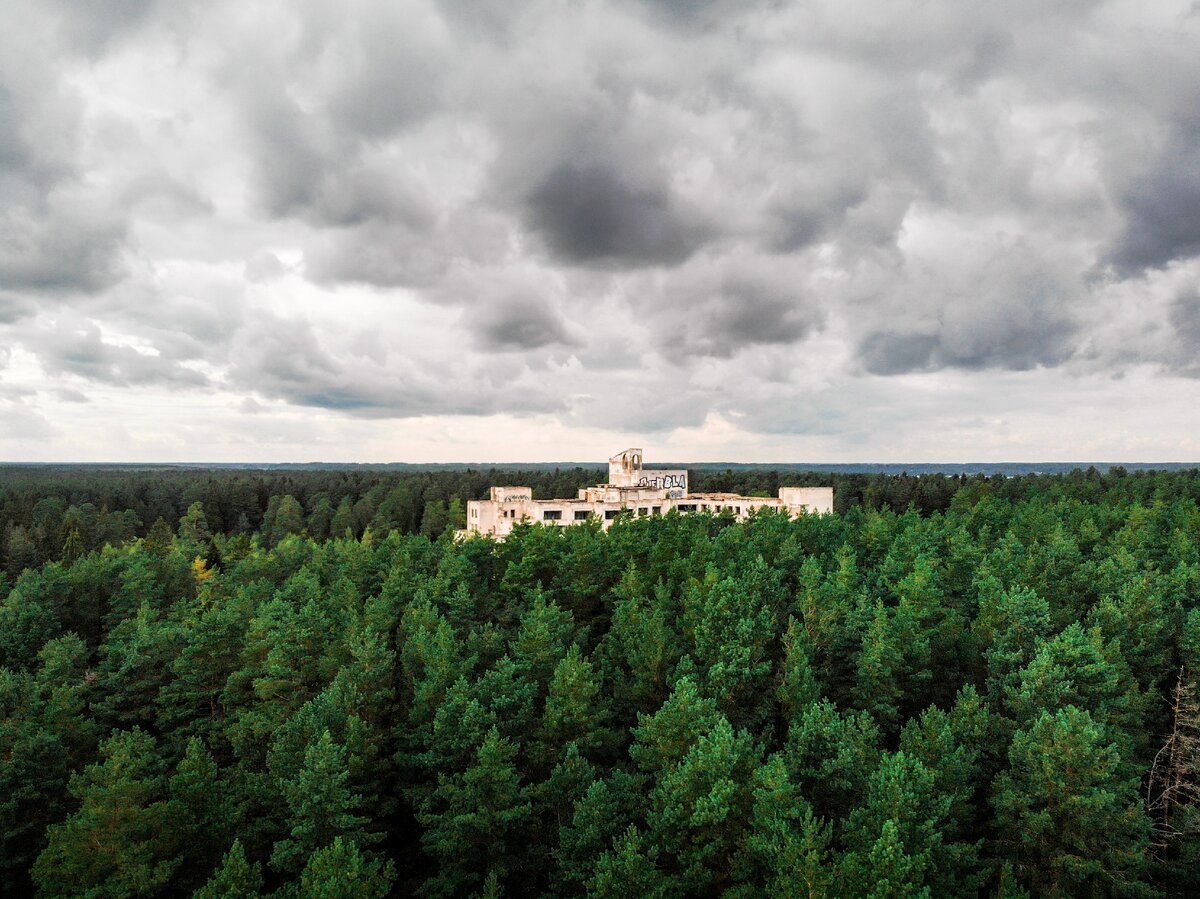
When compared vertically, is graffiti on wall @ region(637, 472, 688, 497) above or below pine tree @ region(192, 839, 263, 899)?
above

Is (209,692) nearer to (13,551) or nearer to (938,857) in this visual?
(938,857)

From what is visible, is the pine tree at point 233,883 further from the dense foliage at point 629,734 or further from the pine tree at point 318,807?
the pine tree at point 318,807

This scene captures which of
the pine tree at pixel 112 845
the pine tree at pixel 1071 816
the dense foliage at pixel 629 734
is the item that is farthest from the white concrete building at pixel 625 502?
the pine tree at pixel 112 845

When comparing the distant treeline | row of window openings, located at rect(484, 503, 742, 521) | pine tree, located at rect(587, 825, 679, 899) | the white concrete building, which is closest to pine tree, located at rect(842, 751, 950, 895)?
pine tree, located at rect(587, 825, 679, 899)

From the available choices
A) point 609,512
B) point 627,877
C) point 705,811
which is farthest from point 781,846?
point 609,512

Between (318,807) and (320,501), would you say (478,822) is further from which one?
(320,501)

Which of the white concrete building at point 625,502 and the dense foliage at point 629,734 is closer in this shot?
the dense foliage at point 629,734

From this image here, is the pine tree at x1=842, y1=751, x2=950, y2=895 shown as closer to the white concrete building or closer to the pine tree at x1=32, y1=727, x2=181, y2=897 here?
the pine tree at x1=32, y1=727, x2=181, y2=897

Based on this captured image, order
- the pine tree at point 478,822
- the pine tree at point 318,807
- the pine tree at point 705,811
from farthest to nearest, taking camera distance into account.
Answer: the pine tree at point 478,822 → the pine tree at point 318,807 → the pine tree at point 705,811
